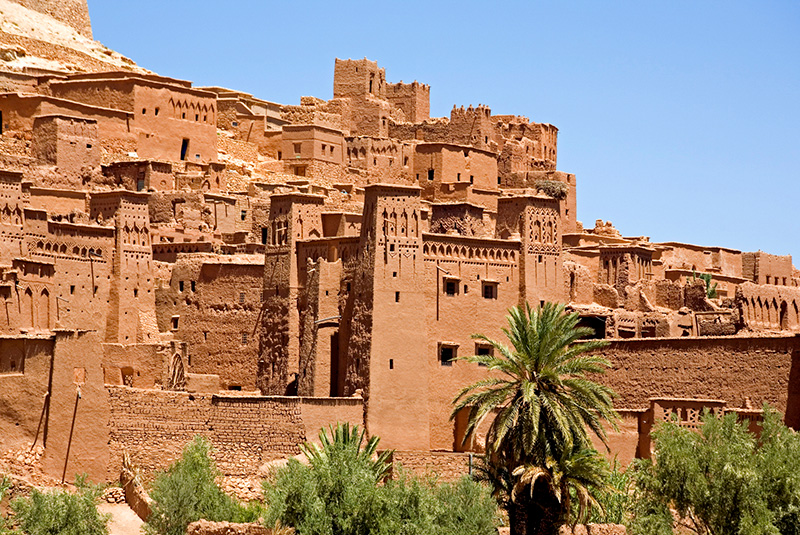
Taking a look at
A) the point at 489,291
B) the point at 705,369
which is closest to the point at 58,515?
the point at 489,291

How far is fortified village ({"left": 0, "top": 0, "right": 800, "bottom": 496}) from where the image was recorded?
42281 millimetres

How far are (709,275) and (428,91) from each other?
19428 mm

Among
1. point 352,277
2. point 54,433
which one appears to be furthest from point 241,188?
point 54,433

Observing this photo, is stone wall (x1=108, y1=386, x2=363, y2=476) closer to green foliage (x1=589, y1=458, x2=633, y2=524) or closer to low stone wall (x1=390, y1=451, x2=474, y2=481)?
low stone wall (x1=390, y1=451, x2=474, y2=481)

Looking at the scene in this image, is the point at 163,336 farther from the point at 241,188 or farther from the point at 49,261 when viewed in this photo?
the point at 241,188

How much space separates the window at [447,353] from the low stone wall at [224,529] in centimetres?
1246

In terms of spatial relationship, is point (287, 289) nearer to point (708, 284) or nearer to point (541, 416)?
point (541, 416)

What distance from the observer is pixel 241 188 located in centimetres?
6222

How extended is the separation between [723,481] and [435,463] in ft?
29.8

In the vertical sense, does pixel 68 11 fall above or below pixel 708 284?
above

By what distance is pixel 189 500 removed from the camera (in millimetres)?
37656

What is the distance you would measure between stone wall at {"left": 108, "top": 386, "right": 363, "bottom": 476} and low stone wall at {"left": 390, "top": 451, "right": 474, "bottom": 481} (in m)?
2.35

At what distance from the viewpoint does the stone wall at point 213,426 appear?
41.9 meters

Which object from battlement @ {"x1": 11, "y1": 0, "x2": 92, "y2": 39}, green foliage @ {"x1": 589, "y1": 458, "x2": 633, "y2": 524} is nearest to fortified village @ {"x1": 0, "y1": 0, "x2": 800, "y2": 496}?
green foliage @ {"x1": 589, "y1": 458, "x2": 633, "y2": 524}
